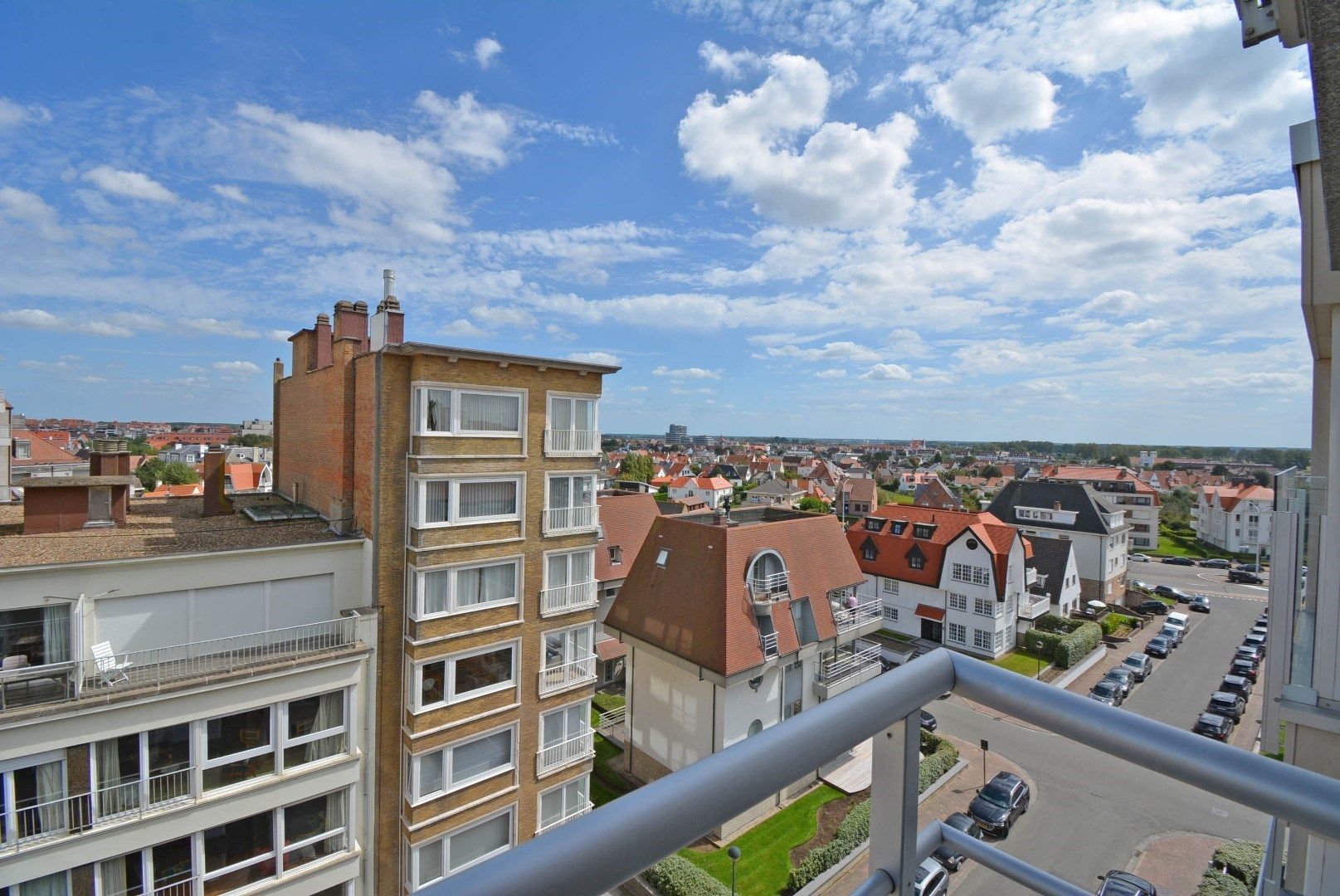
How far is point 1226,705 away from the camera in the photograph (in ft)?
73.5

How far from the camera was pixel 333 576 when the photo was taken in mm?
11766

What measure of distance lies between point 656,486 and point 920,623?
58.3 meters

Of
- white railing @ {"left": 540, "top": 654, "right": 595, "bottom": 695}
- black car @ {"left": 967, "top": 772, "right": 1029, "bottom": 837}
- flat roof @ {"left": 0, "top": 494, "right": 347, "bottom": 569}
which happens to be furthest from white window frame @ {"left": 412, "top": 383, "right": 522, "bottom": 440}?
black car @ {"left": 967, "top": 772, "right": 1029, "bottom": 837}

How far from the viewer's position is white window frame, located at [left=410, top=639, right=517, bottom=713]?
11.6 metres

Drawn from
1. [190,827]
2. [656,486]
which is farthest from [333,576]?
[656,486]

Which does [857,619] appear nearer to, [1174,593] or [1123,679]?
[1123,679]

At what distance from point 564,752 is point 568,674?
1.79m

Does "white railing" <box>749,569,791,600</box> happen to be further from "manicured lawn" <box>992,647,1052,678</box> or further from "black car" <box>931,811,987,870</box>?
"black car" <box>931,811,987,870</box>

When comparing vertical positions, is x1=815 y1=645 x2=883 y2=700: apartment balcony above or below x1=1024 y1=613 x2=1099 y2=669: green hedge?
above

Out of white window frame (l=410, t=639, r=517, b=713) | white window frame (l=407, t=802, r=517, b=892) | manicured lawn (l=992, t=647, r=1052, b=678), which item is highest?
white window frame (l=410, t=639, r=517, b=713)

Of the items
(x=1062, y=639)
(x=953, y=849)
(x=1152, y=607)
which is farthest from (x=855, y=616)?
(x=1152, y=607)

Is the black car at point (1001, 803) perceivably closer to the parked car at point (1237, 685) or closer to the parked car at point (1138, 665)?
the parked car at point (1138, 665)

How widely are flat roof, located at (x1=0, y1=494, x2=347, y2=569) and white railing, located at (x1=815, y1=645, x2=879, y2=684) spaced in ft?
43.5

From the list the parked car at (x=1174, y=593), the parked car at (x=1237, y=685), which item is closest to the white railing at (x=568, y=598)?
the parked car at (x=1237, y=685)
